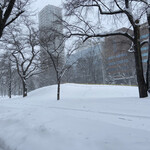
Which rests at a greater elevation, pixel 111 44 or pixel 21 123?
pixel 111 44

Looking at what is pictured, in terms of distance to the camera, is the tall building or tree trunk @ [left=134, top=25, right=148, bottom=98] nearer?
tree trunk @ [left=134, top=25, right=148, bottom=98]

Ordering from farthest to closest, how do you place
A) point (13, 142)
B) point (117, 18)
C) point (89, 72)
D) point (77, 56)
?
point (89, 72)
point (77, 56)
point (117, 18)
point (13, 142)

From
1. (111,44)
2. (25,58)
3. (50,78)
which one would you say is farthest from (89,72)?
(111,44)

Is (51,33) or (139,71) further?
(51,33)

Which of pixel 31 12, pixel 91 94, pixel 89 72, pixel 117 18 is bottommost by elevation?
pixel 91 94

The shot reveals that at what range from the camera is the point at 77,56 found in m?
14.9

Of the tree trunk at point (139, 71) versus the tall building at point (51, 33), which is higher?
the tall building at point (51, 33)

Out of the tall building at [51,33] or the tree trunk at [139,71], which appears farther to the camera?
the tall building at [51,33]

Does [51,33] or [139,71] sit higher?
[51,33]

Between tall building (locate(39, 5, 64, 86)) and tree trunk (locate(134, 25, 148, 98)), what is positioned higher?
tall building (locate(39, 5, 64, 86))

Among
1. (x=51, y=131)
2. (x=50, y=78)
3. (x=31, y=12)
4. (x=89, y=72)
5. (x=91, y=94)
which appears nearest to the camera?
(x=51, y=131)

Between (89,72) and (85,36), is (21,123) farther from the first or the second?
(89,72)

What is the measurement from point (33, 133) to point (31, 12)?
8678mm

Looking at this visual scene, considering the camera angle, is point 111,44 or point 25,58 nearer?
point 111,44
